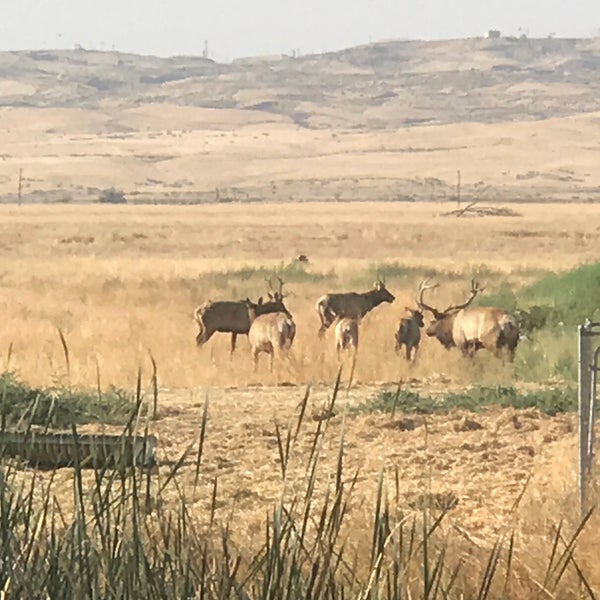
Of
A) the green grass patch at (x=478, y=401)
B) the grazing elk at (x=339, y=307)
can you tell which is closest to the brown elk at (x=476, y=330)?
the grazing elk at (x=339, y=307)

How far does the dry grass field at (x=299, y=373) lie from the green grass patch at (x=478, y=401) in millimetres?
273

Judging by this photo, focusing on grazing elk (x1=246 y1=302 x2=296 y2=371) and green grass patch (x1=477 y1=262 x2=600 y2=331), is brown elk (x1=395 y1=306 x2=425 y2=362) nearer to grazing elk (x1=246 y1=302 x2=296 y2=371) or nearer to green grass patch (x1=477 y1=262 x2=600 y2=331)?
grazing elk (x1=246 y1=302 x2=296 y2=371)

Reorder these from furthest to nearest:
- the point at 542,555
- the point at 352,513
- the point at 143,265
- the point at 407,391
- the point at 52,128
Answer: the point at 52,128 → the point at 143,265 → the point at 407,391 → the point at 352,513 → the point at 542,555

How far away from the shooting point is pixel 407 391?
1650cm

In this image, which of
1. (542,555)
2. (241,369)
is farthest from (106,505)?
(241,369)

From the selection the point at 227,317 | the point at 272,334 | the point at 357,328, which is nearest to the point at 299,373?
the point at 272,334

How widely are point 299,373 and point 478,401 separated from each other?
4.04 m

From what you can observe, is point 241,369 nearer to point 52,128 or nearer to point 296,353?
point 296,353

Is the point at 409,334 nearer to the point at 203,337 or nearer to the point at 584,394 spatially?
the point at 203,337

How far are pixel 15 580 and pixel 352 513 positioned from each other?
4669 millimetres

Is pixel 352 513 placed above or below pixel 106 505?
below

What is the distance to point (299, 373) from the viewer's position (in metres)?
19.1

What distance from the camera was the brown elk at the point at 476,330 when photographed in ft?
62.9

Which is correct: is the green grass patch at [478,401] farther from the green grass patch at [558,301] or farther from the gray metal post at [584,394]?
the green grass patch at [558,301]
